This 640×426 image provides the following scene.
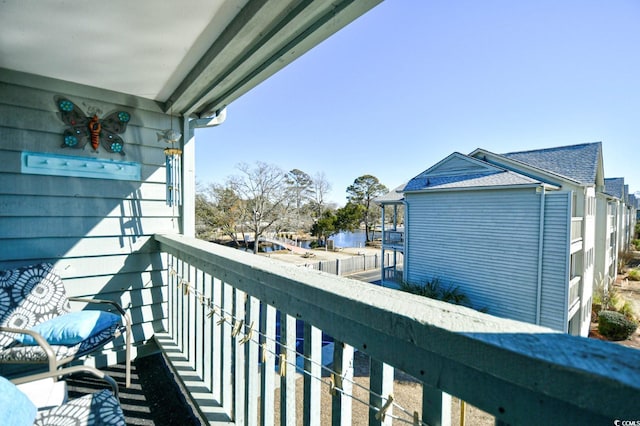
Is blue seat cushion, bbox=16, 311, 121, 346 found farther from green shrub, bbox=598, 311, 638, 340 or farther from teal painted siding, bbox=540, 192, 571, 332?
green shrub, bbox=598, 311, 638, 340

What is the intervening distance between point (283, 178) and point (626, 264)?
1959 cm

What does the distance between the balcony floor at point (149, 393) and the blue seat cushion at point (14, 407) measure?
0.75m

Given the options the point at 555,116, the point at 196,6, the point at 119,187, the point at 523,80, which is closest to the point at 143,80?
the point at 119,187

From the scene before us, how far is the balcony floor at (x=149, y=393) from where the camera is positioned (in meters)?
1.58

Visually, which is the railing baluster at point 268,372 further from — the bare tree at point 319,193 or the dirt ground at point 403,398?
the bare tree at point 319,193

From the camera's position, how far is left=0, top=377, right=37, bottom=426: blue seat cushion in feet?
2.81

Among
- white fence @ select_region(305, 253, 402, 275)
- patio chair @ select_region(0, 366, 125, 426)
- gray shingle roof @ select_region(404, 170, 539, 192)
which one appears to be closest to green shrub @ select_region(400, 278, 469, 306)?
gray shingle roof @ select_region(404, 170, 539, 192)

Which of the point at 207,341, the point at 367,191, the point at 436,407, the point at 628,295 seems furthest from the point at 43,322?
the point at 367,191

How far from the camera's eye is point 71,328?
5.62ft

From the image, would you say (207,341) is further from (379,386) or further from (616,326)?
(616,326)

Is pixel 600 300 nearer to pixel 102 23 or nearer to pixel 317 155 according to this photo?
pixel 102 23

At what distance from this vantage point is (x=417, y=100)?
9094 mm

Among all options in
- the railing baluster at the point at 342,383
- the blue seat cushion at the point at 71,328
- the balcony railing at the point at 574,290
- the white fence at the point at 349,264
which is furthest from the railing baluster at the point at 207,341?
the white fence at the point at 349,264

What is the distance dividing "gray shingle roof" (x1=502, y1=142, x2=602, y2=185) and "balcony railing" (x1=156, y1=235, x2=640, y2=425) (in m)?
9.06
